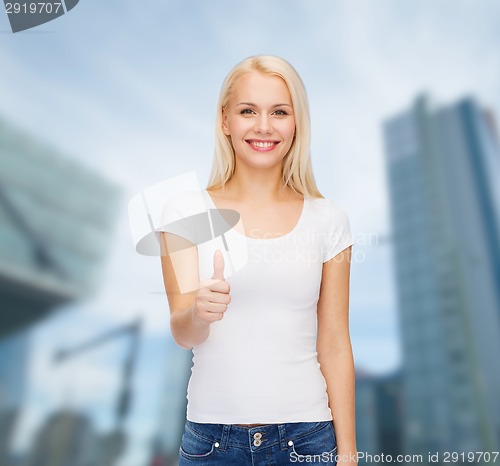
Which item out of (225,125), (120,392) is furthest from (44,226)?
(225,125)

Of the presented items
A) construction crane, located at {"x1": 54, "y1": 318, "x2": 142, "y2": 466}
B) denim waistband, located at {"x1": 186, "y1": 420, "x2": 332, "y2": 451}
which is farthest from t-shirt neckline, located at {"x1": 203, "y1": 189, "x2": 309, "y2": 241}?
construction crane, located at {"x1": 54, "y1": 318, "x2": 142, "y2": 466}

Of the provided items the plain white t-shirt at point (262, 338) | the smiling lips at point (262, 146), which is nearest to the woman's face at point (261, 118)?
the smiling lips at point (262, 146)

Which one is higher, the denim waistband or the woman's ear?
the woman's ear

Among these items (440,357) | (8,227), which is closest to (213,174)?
(8,227)

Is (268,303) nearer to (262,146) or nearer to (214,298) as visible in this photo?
(214,298)

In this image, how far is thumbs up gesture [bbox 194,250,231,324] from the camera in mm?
607

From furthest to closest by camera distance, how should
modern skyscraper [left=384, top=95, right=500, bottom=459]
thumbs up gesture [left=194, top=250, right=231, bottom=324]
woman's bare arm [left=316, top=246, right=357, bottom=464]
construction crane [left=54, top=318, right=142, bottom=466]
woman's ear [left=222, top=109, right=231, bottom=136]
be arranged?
modern skyscraper [left=384, top=95, right=500, bottom=459] < construction crane [left=54, top=318, right=142, bottom=466] < woman's ear [left=222, top=109, right=231, bottom=136] < woman's bare arm [left=316, top=246, right=357, bottom=464] < thumbs up gesture [left=194, top=250, right=231, bottom=324]

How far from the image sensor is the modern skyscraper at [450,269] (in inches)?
325

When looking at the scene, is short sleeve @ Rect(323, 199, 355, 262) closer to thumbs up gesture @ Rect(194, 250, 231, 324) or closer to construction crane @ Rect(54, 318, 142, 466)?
thumbs up gesture @ Rect(194, 250, 231, 324)

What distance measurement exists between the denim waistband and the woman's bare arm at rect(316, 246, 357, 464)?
0.08m

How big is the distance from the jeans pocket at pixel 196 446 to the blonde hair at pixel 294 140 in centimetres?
41

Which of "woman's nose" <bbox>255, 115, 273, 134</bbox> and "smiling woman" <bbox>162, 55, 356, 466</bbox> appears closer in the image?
"smiling woman" <bbox>162, 55, 356, 466</bbox>

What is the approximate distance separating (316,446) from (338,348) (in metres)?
0.16

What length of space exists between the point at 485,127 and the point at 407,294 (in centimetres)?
385
